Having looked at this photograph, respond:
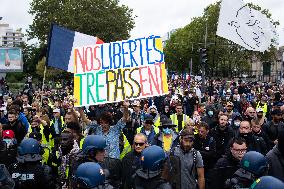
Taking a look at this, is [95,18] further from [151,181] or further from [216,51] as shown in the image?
[151,181]

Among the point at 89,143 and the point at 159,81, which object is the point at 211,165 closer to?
the point at 159,81

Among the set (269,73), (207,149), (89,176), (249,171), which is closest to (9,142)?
(207,149)

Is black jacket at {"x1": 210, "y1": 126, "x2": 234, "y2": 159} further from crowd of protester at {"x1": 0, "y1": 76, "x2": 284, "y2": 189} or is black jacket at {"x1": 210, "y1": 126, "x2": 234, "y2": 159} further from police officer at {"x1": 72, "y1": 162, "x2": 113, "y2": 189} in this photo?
police officer at {"x1": 72, "y1": 162, "x2": 113, "y2": 189}

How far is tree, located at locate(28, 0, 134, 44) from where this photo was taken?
4800 centimetres

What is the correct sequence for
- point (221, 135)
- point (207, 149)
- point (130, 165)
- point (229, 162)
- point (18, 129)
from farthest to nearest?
point (18, 129)
point (221, 135)
point (207, 149)
point (130, 165)
point (229, 162)

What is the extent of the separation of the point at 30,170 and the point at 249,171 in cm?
221

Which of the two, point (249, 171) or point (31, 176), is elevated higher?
point (249, 171)

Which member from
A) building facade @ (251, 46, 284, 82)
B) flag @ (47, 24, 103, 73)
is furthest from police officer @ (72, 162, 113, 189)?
building facade @ (251, 46, 284, 82)

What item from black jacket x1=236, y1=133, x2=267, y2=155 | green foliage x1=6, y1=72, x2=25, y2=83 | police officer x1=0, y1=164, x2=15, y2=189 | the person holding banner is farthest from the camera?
green foliage x1=6, y1=72, x2=25, y2=83

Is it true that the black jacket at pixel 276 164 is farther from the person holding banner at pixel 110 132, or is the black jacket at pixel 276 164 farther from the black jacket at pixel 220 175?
the person holding banner at pixel 110 132

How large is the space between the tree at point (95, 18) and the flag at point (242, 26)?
3456cm

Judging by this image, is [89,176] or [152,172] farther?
[152,172]

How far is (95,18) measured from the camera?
4844 cm

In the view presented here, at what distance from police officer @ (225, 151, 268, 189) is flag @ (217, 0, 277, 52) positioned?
952cm
